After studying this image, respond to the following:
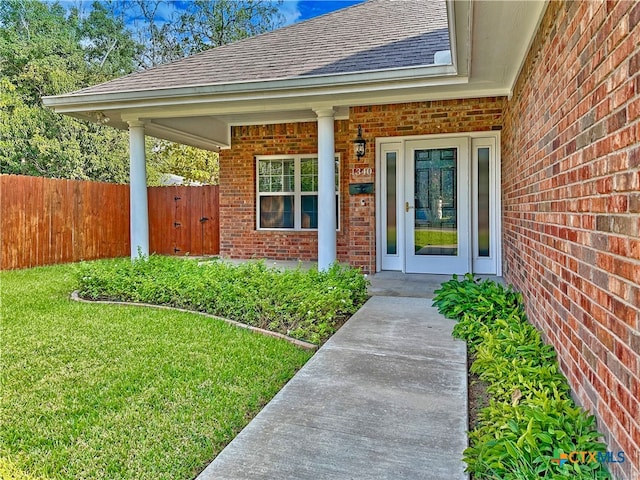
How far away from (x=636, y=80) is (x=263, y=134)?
8208 mm

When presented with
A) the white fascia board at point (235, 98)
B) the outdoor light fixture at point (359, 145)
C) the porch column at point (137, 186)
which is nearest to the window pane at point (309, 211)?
the outdoor light fixture at point (359, 145)

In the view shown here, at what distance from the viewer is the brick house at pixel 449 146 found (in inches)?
73.5

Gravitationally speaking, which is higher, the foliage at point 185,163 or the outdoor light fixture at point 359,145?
the foliage at point 185,163

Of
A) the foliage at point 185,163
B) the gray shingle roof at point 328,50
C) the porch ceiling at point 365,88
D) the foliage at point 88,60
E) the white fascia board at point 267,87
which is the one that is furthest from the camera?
the foliage at point 185,163

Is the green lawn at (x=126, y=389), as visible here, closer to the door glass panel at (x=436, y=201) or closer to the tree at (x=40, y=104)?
the door glass panel at (x=436, y=201)

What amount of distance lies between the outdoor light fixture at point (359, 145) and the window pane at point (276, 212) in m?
2.33

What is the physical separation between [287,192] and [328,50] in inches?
122

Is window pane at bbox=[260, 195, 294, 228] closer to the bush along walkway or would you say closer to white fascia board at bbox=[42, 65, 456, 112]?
white fascia board at bbox=[42, 65, 456, 112]

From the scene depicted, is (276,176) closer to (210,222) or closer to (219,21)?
(210,222)

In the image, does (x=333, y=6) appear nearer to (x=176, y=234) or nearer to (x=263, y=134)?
(x=263, y=134)

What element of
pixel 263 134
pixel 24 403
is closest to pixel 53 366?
pixel 24 403

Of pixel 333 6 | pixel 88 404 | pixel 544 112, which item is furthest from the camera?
pixel 333 6

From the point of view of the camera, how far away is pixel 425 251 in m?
7.29

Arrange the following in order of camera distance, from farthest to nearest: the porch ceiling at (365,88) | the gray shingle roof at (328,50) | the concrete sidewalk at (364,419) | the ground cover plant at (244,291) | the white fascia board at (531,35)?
1. the gray shingle roof at (328,50)
2. the ground cover plant at (244,291)
3. the porch ceiling at (365,88)
4. the white fascia board at (531,35)
5. the concrete sidewalk at (364,419)
